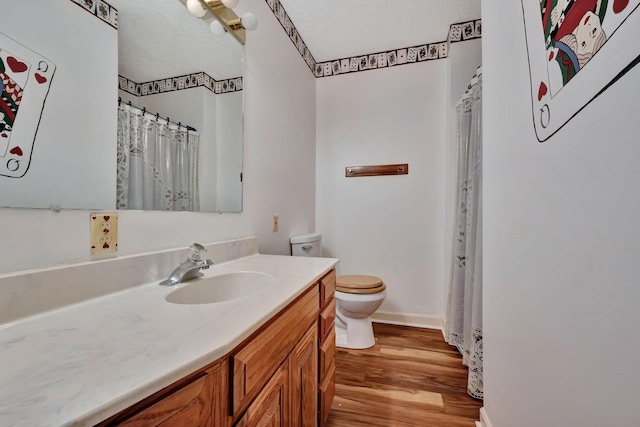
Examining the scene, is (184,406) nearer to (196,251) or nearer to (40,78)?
(196,251)

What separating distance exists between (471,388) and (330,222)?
5.36 feet

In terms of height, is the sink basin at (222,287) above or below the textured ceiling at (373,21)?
below

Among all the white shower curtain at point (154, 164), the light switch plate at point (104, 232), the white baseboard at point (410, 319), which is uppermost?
the white shower curtain at point (154, 164)

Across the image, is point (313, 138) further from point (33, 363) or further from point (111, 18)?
point (33, 363)

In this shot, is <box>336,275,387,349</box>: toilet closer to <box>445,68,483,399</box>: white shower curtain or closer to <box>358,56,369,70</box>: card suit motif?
<box>445,68,483,399</box>: white shower curtain

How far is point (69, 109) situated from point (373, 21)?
6.82ft

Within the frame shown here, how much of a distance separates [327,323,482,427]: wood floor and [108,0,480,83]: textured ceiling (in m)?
1.77

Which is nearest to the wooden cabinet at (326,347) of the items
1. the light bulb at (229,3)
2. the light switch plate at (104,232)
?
the light switch plate at (104,232)

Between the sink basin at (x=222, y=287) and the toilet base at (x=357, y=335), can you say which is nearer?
the sink basin at (x=222, y=287)

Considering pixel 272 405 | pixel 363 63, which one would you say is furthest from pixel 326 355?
pixel 363 63

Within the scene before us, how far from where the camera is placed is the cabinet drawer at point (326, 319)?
1115mm

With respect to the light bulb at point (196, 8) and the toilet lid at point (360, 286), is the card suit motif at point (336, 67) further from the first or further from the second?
the toilet lid at point (360, 286)

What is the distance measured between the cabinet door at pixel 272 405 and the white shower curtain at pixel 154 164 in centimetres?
71

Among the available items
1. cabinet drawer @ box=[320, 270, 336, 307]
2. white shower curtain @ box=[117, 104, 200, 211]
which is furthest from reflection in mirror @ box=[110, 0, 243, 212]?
cabinet drawer @ box=[320, 270, 336, 307]
